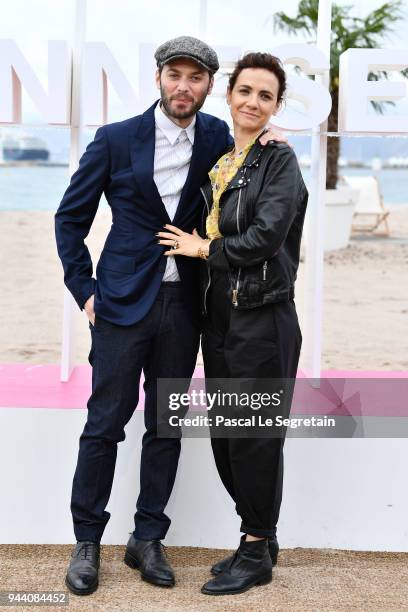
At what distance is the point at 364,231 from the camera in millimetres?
16828

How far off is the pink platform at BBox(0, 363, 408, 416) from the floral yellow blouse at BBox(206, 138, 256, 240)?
38.0 inches

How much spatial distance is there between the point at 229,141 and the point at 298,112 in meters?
0.84

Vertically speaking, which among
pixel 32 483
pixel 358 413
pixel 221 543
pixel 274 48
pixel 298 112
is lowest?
pixel 221 543

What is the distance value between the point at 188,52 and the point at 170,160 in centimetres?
36

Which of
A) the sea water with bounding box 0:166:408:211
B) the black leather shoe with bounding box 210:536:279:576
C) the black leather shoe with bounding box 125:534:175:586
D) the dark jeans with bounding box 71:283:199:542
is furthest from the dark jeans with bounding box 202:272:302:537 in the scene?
the sea water with bounding box 0:166:408:211

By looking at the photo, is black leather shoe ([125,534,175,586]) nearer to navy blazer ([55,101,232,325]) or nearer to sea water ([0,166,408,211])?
navy blazer ([55,101,232,325])

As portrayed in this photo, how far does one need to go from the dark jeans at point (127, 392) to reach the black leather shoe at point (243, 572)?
28 cm

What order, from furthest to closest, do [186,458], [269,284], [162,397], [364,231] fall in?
1. [364,231]
2. [186,458]
3. [162,397]
4. [269,284]

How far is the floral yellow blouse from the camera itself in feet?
8.86

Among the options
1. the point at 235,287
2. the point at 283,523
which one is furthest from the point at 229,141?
the point at 283,523

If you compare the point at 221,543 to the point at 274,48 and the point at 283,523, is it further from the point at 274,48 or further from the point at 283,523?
the point at 274,48

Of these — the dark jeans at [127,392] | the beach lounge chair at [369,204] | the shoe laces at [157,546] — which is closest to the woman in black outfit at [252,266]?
the dark jeans at [127,392]

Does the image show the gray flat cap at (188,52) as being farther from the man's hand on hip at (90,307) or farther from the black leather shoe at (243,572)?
the black leather shoe at (243,572)

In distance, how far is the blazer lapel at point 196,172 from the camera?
279 cm
